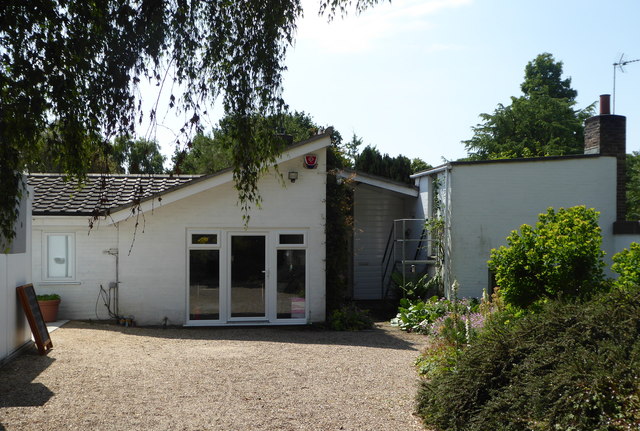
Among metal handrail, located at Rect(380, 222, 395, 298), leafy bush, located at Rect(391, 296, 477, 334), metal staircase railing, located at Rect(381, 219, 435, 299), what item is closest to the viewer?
leafy bush, located at Rect(391, 296, 477, 334)

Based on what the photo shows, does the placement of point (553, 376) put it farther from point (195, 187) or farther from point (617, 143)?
point (617, 143)

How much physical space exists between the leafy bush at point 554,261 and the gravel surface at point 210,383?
Answer: 2.00 metres

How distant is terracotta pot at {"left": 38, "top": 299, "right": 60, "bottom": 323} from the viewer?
1361 centimetres

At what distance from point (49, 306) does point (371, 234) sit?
31.9 ft

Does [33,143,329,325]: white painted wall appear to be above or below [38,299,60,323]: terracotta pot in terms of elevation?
above

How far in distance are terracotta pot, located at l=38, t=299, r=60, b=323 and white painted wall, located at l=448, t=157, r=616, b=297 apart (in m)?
9.35

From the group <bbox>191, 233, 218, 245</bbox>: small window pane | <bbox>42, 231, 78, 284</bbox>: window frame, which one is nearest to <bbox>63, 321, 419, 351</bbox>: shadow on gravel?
<bbox>42, 231, 78, 284</bbox>: window frame

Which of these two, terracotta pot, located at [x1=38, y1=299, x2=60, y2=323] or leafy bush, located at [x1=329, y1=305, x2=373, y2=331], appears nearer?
terracotta pot, located at [x1=38, y1=299, x2=60, y2=323]

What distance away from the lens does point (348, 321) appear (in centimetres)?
1416

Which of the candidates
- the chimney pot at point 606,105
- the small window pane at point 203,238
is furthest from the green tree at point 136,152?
the chimney pot at point 606,105

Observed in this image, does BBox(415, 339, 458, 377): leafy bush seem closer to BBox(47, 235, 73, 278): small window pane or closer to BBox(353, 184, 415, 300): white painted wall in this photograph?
BBox(47, 235, 73, 278): small window pane

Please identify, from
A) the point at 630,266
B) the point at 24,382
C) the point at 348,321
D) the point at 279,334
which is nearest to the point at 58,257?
the point at 279,334

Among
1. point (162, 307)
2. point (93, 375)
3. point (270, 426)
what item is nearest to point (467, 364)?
point (270, 426)

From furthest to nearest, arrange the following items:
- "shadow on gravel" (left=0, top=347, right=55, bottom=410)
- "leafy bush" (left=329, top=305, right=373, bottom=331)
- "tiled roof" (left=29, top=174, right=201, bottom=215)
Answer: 1. "tiled roof" (left=29, top=174, right=201, bottom=215)
2. "leafy bush" (left=329, top=305, right=373, bottom=331)
3. "shadow on gravel" (left=0, top=347, right=55, bottom=410)
